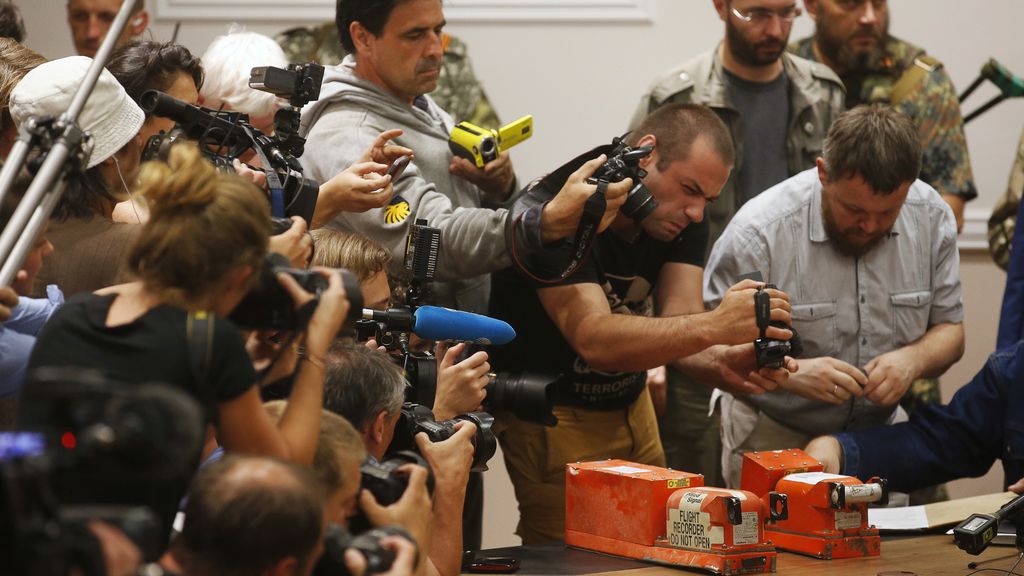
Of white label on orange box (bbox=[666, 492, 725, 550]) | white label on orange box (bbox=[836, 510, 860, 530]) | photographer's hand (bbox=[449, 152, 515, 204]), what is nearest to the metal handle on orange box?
white label on orange box (bbox=[836, 510, 860, 530])

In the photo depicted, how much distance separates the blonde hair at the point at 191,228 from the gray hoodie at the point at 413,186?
3.82 ft

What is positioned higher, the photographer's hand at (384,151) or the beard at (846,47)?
the beard at (846,47)

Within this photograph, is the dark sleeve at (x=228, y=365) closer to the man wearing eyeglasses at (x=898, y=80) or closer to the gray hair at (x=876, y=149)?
the gray hair at (x=876, y=149)

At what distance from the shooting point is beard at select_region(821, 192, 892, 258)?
10.8 feet

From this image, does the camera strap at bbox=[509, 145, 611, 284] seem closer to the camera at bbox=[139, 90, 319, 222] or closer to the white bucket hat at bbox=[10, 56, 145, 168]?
the camera at bbox=[139, 90, 319, 222]

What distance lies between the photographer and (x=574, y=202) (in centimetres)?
271

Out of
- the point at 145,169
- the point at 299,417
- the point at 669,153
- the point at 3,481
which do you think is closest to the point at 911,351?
the point at 669,153

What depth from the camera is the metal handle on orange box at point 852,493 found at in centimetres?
256

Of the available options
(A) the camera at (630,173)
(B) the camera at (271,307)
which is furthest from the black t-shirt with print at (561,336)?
(B) the camera at (271,307)

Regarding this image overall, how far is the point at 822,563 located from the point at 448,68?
7.71 ft

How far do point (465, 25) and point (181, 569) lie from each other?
3.41m

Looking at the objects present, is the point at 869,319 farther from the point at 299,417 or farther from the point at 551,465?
the point at 299,417

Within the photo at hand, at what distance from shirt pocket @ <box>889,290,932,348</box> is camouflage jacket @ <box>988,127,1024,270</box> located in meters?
0.83

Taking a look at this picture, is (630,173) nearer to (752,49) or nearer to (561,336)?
(561,336)
